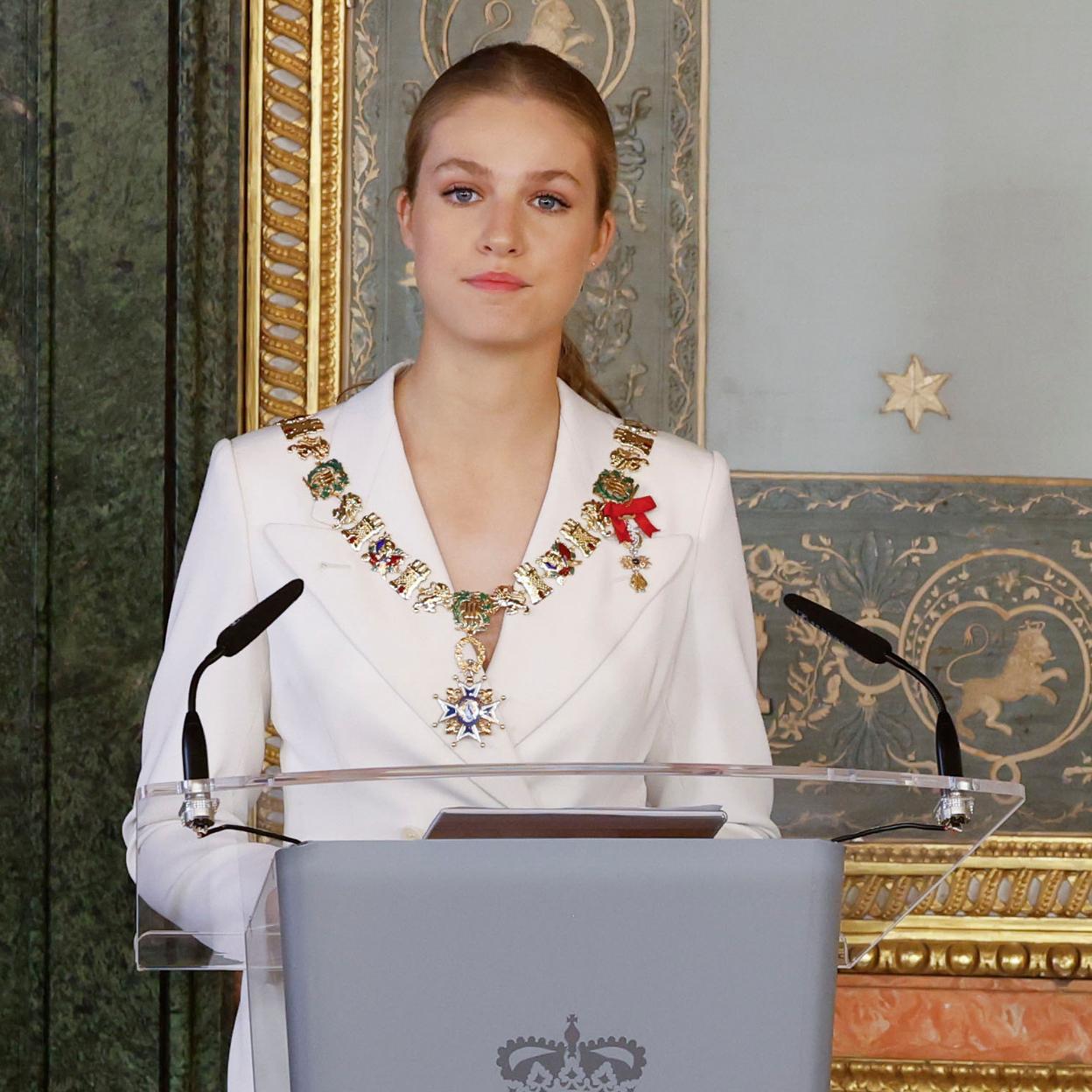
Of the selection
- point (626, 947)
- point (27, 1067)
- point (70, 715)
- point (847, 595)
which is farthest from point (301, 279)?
point (626, 947)

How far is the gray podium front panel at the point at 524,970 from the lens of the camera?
900mm

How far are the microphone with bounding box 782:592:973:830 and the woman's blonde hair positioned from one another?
680 mm

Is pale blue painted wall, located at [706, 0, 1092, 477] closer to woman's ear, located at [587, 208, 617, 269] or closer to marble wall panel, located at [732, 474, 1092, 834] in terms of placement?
marble wall panel, located at [732, 474, 1092, 834]

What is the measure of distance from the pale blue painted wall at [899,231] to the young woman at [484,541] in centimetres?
63

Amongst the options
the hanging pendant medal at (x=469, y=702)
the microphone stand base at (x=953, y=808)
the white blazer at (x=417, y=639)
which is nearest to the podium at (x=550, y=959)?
the microphone stand base at (x=953, y=808)

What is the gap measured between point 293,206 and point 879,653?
1403 mm

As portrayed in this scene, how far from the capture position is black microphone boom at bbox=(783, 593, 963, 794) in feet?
3.64

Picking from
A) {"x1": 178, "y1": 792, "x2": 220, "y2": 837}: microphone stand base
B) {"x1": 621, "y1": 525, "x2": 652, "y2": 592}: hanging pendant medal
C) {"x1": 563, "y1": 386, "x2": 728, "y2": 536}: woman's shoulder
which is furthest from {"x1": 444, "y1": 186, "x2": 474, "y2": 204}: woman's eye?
{"x1": 178, "y1": 792, "x2": 220, "y2": 837}: microphone stand base

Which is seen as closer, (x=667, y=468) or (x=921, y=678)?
(x=921, y=678)

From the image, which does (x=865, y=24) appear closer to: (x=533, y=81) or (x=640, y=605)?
(x=533, y=81)

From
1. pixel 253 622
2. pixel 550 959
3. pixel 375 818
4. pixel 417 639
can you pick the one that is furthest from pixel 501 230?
pixel 550 959

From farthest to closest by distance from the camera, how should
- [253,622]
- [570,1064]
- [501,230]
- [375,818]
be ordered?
[501,230], [253,622], [375,818], [570,1064]

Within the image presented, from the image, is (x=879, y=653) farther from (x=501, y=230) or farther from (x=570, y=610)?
(x=501, y=230)

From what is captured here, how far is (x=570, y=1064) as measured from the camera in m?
0.90
